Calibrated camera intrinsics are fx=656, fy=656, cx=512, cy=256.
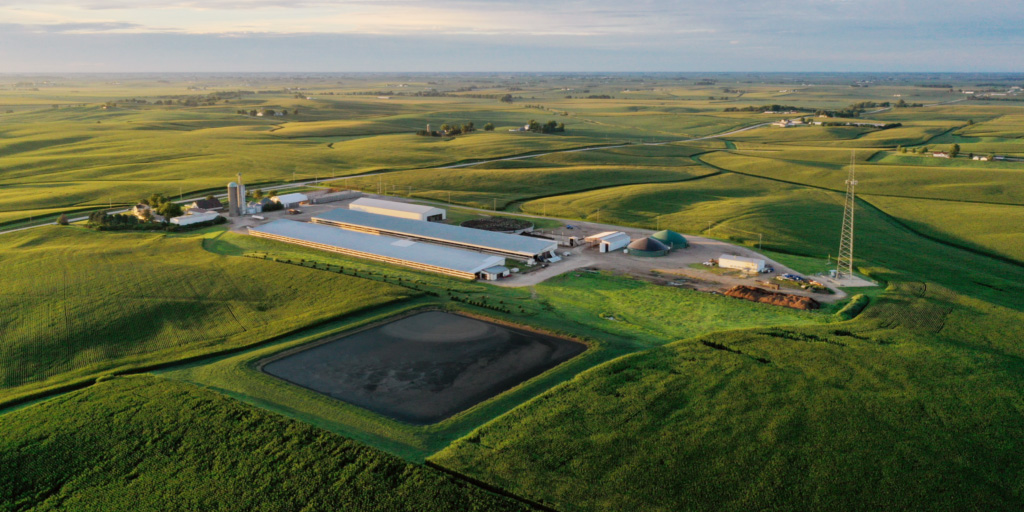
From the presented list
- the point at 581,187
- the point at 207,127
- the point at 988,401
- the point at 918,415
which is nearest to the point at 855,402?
the point at 918,415

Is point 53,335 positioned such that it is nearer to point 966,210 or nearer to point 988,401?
point 988,401

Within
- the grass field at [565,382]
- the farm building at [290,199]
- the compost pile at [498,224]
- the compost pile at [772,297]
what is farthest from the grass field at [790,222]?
Result: the farm building at [290,199]

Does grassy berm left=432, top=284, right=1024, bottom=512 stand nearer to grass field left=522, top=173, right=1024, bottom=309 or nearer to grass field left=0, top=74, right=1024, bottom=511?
grass field left=0, top=74, right=1024, bottom=511

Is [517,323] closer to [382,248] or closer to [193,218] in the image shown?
[382,248]

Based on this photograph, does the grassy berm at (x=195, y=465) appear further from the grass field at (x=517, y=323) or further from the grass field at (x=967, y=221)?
the grass field at (x=967, y=221)

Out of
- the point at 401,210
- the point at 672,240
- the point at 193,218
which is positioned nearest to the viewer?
the point at 672,240

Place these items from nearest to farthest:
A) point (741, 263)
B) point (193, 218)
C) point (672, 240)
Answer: point (741, 263)
point (672, 240)
point (193, 218)

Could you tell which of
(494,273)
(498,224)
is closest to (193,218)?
(498,224)
